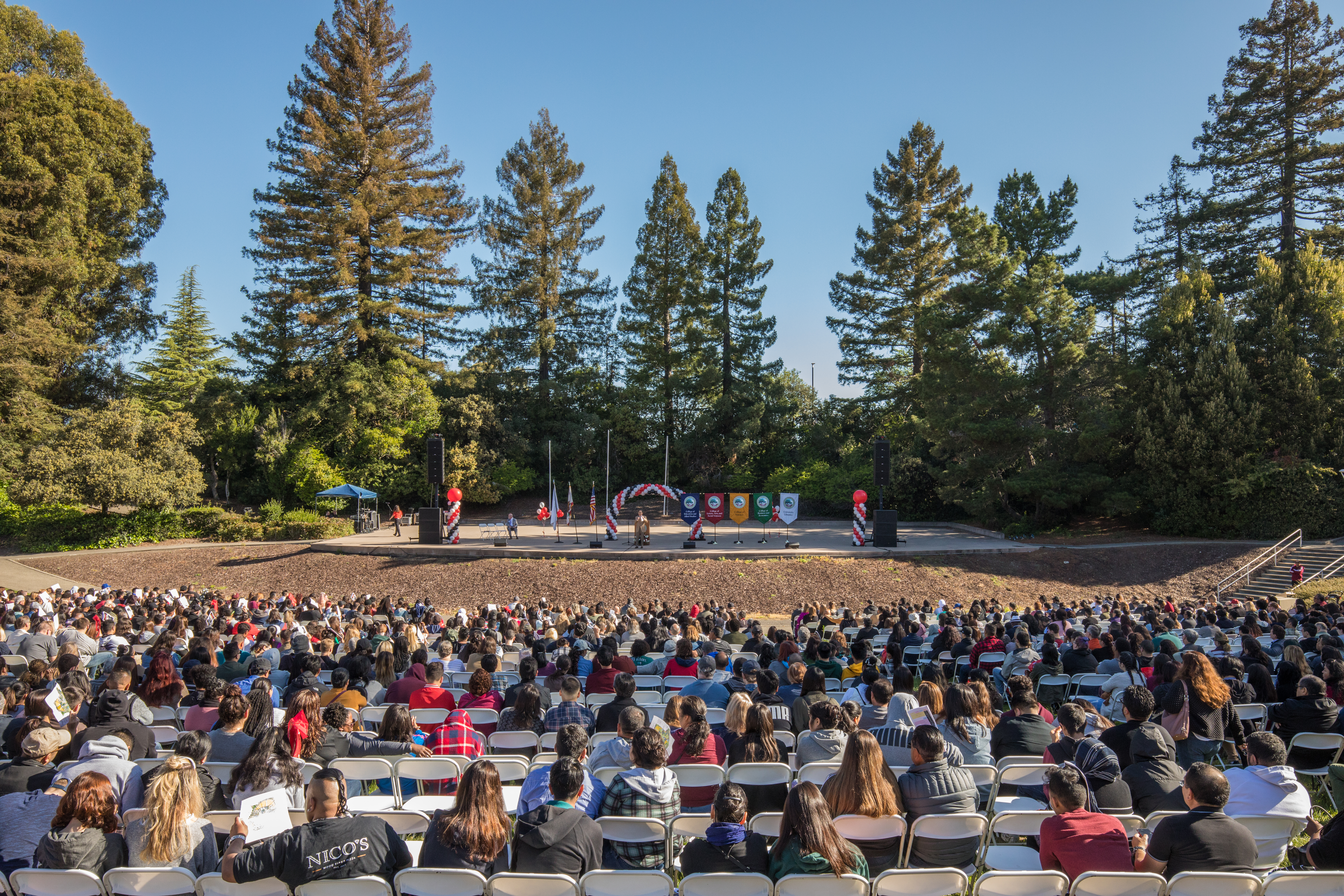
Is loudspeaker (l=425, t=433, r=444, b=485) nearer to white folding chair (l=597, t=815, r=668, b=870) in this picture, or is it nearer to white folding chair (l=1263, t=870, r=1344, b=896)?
white folding chair (l=597, t=815, r=668, b=870)

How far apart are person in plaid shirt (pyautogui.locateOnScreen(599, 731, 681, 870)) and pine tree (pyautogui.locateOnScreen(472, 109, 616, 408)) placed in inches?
1349

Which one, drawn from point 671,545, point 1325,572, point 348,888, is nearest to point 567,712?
point 348,888

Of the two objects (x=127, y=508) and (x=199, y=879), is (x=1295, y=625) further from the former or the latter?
(x=127, y=508)

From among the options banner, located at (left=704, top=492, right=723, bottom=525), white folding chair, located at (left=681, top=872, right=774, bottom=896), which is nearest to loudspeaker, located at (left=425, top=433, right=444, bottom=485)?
banner, located at (left=704, top=492, right=723, bottom=525)

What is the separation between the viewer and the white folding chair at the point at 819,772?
14.8ft

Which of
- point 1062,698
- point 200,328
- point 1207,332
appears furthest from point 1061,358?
point 200,328

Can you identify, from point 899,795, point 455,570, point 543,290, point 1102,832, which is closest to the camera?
point 1102,832

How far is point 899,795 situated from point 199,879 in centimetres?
337

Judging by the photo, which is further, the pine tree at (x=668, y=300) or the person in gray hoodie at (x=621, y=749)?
the pine tree at (x=668, y=300)

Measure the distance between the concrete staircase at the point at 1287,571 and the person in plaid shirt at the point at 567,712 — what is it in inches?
759

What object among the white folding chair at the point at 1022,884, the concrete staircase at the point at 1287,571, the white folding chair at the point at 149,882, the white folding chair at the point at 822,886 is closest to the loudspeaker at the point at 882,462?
the concrete staircase at the point at 1287,571

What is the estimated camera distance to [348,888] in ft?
10.2

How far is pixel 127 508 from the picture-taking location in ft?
Result: 96.6

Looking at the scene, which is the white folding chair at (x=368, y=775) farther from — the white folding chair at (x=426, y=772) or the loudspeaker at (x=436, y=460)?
the loudspeaker at (x=436, y=460)
